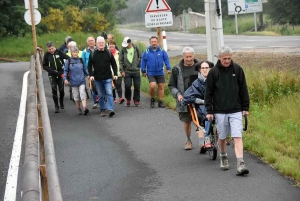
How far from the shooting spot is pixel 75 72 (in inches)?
647

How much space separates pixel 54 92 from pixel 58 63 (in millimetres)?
733

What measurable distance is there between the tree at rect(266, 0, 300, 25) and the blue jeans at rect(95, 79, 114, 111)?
38786mm

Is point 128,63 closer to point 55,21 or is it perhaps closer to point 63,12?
point 55,21

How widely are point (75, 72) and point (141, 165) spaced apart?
6.32 metres

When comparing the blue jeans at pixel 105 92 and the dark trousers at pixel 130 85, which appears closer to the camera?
the blue jeans at pixel 105 92

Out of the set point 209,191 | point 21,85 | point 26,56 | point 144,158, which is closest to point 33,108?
point 209,191

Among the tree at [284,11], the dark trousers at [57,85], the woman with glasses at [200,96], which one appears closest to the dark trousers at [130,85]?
the dark trousers at [57,85]

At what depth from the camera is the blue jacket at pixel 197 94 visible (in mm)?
11095

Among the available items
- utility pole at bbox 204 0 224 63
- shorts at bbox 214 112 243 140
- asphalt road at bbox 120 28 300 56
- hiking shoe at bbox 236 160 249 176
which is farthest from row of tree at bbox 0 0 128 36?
hiking shoe at bbox 236 160 249 176

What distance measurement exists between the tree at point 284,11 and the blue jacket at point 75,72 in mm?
38677

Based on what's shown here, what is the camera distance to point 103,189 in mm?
9117

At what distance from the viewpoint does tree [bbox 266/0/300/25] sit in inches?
2166

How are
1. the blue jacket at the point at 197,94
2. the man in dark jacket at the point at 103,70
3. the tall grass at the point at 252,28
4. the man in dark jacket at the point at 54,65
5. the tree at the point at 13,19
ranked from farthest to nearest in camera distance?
the tall grass at the point at 252,28
the tree at the point at 13,19
the man in dark jacket at the point at 54,65
the man in dark jacket at the point at 103,70
the blue jacket at the point at 197,94

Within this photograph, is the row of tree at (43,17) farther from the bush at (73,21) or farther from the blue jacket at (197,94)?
the blue jacket at (197,94)
